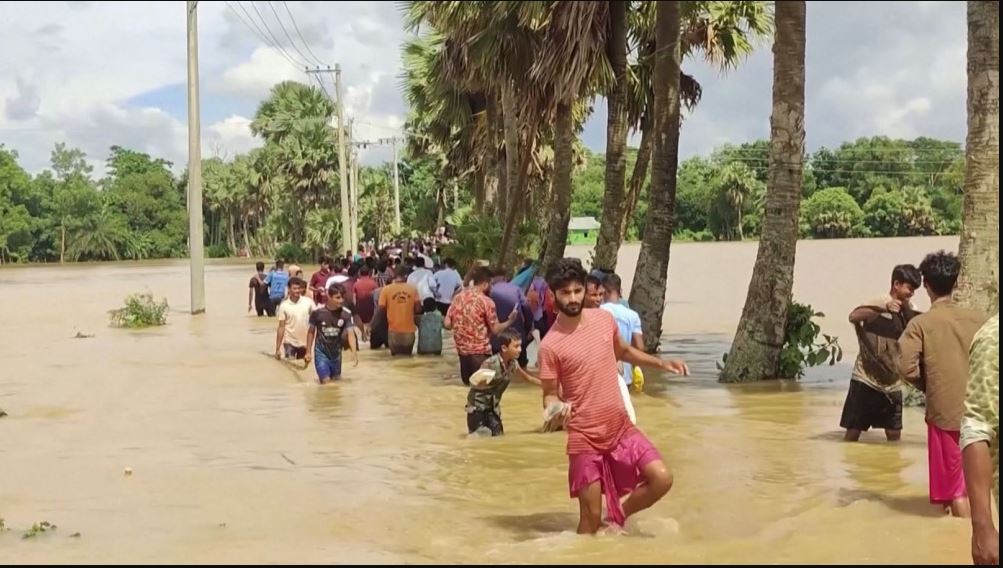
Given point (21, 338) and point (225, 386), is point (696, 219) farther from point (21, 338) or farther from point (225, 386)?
point (225, 386)

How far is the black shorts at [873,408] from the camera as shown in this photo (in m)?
9.69

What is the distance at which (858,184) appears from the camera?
102188 millimetres

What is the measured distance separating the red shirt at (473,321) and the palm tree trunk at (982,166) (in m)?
4.49

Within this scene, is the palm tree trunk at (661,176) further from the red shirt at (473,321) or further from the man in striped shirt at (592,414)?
the man in striped shirt at (592,414)

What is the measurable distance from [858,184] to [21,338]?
8777 centimetres

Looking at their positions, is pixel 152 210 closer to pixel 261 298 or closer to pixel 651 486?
pixel 261 298

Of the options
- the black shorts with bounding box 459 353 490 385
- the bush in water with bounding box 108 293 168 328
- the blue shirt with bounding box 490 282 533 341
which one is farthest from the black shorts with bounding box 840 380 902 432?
the bush in water with bounding box 108 293 168 328

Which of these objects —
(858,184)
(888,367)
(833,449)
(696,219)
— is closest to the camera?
(888,367)

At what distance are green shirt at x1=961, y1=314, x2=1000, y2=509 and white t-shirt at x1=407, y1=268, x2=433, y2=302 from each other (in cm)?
1384

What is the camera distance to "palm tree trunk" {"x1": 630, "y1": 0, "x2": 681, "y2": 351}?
1606cm

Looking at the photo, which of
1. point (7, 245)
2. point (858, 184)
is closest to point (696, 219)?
point (858, 184)

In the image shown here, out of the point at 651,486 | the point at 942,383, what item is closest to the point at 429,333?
the point at 651,486

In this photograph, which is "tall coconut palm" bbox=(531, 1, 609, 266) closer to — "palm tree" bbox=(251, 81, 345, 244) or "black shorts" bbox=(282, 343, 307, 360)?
"black shorts" bbox=(282, 343, 307, 360)

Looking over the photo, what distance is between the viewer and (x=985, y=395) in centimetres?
490
